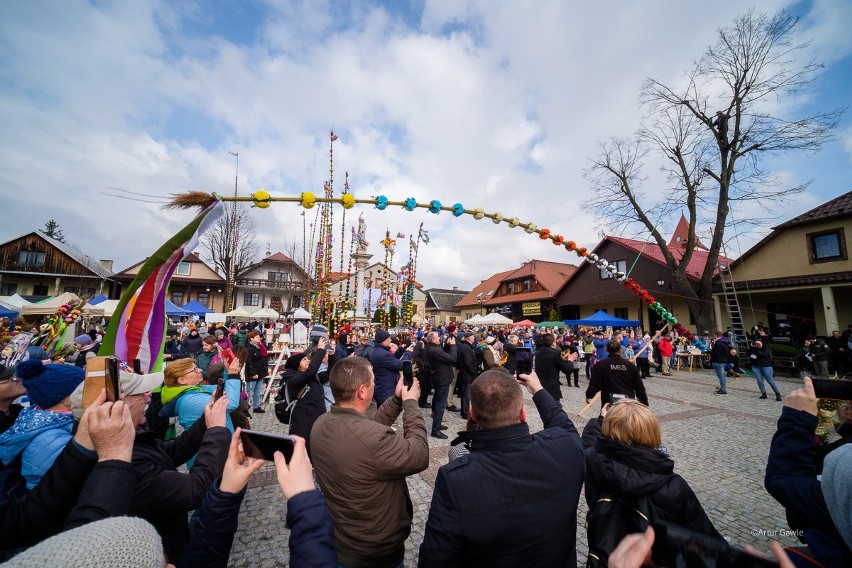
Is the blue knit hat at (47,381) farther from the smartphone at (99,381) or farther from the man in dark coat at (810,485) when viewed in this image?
the man in dark coat at (810,485)

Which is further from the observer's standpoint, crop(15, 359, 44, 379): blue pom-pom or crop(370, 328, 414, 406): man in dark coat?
crop(370, 328, 414, 406): man in dark coat

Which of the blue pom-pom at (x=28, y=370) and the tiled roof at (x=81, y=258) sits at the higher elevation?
the tiled roof at (x=81, y=258)

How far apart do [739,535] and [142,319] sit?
585 centimetres

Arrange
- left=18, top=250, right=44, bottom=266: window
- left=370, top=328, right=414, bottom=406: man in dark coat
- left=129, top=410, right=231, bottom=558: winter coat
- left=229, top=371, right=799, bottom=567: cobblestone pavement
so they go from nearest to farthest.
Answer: left=129, top=410, right=231, bottom=558: winter coat
left=229, top=371, right=799, bottom=567: cobblestone pavement
left=370, top=328, right=414, bottom=406: man in dark coat
left=18, top=250, right=44, bottom=266: window

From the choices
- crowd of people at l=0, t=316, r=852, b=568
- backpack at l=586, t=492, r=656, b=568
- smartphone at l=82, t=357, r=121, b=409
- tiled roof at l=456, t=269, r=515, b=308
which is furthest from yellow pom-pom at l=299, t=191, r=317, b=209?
tiled roof at l=456, t=269, r=515, b=308

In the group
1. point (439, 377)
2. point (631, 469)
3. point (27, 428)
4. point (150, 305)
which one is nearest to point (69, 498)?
point (27, 428)

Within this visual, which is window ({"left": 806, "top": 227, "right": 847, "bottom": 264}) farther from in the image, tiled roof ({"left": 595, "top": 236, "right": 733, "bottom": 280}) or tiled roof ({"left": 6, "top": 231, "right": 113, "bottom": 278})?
tiled roof ({"left": 6, "top": 231, "right": 113, "bottom": 278})

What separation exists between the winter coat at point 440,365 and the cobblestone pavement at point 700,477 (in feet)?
3.40

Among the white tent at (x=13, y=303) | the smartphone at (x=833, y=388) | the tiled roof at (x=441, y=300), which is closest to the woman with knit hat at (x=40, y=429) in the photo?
the smartphone at (x=833, y=388)

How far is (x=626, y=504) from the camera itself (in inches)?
75.4

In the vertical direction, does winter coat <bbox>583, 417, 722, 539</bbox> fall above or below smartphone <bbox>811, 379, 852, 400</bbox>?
below

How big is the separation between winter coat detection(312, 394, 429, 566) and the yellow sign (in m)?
31.7

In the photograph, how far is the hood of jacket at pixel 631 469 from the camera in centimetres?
188

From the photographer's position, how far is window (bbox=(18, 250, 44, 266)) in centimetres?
3222
